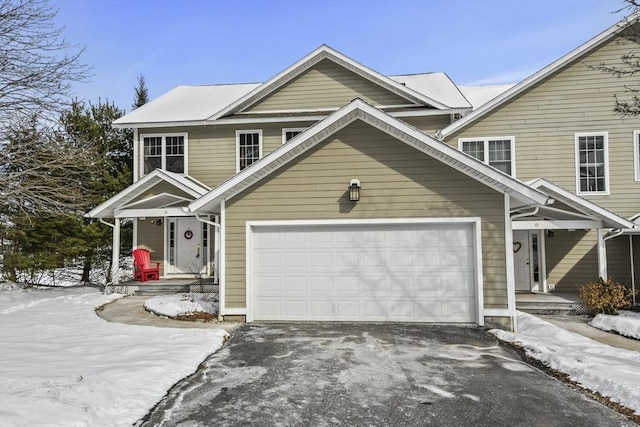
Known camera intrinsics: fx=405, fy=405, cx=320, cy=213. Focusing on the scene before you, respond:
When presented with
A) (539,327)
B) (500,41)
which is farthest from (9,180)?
(500,41)

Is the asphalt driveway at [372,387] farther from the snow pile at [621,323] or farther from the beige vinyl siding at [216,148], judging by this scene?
the beige vinyl siding at [216,148]

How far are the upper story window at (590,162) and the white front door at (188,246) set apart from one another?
12.6 metres

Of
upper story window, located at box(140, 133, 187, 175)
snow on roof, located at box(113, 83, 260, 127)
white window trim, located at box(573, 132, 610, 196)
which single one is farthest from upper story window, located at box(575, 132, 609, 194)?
upper story window, located at box(140, 133, 187, 175)

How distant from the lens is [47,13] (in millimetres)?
11523

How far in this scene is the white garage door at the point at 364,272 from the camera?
336 inches

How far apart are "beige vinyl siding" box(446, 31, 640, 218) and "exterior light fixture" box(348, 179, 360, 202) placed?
20.5ft

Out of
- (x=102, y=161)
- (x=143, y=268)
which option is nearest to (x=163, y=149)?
(x=102, y=161)

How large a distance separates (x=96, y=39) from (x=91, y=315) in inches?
360

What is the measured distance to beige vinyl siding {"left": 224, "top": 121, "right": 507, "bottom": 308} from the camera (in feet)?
27.6

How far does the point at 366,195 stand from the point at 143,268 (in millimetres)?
8751

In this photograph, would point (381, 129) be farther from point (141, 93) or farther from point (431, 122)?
point (141, 93)

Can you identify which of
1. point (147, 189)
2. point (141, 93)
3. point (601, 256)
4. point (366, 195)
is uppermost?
point (141, 93)

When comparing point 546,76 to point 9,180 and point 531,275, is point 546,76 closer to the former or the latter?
point 531,275

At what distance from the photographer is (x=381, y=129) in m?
8.73
